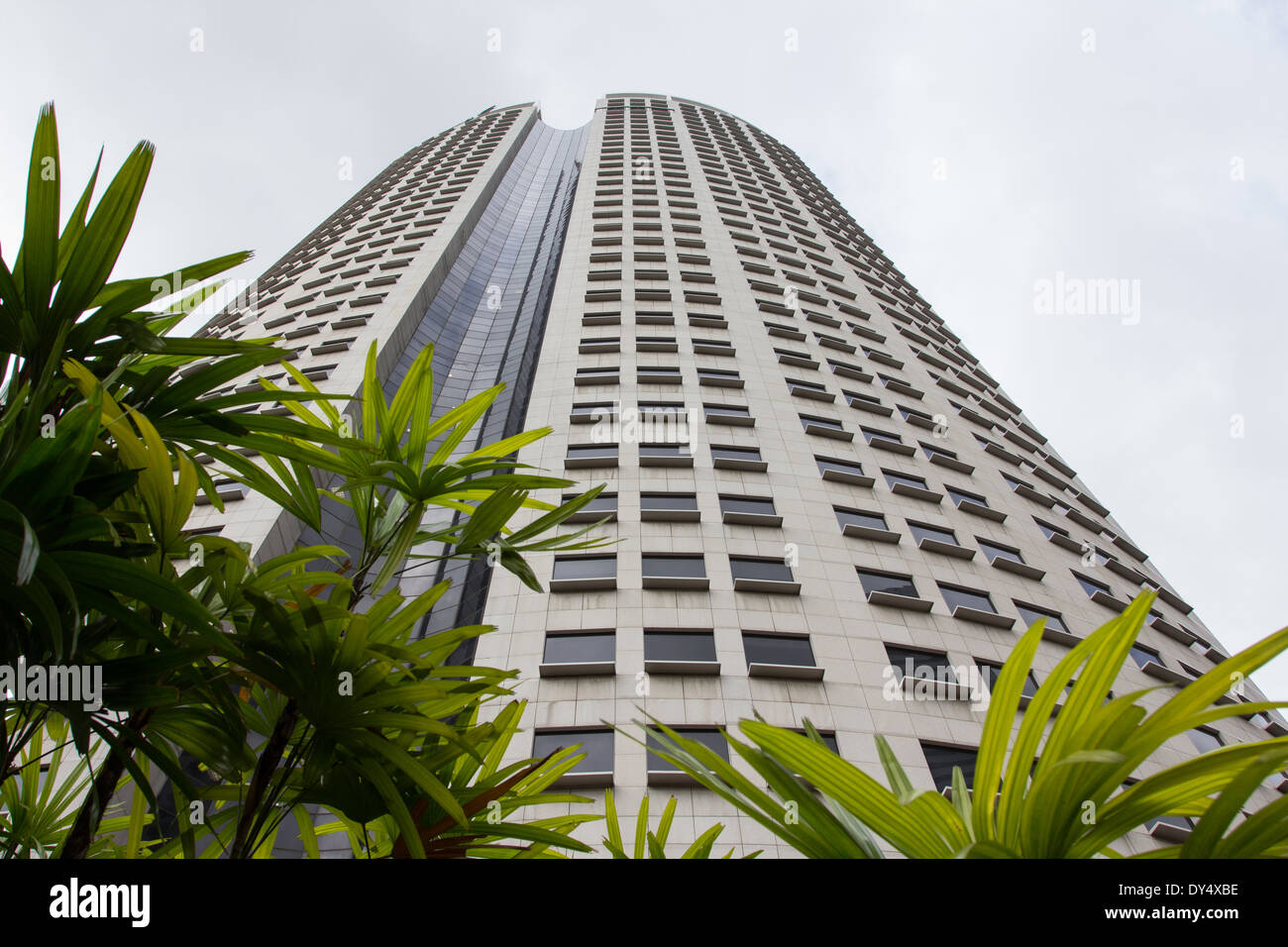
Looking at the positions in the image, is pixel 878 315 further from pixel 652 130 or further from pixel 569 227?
pixel 652 130

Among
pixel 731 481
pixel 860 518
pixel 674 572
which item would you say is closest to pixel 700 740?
pixel 674 572

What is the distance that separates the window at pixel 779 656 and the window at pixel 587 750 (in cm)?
286

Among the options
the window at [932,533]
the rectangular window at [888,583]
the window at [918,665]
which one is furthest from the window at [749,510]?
the window at [918,665]

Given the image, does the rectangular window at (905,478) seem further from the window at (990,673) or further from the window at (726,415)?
the window at (990,673)

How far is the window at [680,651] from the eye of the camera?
12320 mm

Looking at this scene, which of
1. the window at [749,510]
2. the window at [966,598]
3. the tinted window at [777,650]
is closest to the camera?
the tinted window at [777,650]

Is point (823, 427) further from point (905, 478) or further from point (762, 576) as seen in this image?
point (762, 576)

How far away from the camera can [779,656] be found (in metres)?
13.0

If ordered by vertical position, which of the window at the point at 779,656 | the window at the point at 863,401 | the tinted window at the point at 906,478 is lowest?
the window at the point at 779,656

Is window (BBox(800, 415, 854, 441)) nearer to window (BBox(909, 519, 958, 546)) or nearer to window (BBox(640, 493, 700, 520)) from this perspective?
window (BBox(909, 519, 958, 546))

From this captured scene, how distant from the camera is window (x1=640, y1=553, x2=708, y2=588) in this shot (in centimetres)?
1405

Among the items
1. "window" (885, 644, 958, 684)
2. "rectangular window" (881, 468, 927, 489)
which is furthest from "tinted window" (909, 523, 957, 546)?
"window" (885, 644, 958, 684)

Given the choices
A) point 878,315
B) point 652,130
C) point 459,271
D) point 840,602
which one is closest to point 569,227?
point 459,271
